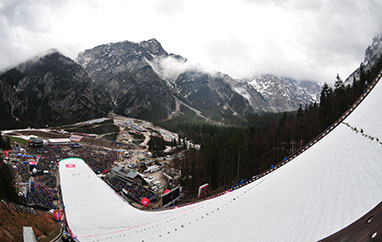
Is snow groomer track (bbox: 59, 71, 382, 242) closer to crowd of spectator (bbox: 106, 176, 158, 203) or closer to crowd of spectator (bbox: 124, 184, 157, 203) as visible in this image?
crowd of spectator (bbox: 124, 184, 157, 203)

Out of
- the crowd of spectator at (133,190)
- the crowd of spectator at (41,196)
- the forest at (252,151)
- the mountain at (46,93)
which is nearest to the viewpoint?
the crowd of spectator at (41,196)

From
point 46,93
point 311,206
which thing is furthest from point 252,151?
point 46,93

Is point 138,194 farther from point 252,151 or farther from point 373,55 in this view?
point 373,55

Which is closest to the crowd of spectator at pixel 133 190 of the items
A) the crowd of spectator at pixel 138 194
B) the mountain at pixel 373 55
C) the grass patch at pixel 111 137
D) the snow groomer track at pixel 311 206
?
the crowd of spectator at pixel 138 194

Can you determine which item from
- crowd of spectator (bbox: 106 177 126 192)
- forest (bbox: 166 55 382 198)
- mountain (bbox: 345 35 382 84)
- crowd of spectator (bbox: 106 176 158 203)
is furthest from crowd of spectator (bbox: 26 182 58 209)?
mountain (bbox: 345 35 382 84)

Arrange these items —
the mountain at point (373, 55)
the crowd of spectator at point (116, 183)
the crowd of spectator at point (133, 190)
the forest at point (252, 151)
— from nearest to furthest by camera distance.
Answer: the forest at point (252, 151) < the crowd of spectator at point (133, 190) < the crowd of spectator at point (116, 183) < the mountain at point (373, 55)

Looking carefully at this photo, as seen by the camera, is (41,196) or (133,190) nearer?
(41,196)

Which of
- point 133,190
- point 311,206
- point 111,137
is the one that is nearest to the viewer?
point 311,206

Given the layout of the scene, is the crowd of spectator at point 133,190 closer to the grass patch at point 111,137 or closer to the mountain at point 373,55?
the grass patch at point 111,137

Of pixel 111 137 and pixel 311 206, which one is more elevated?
pixel 311 206
